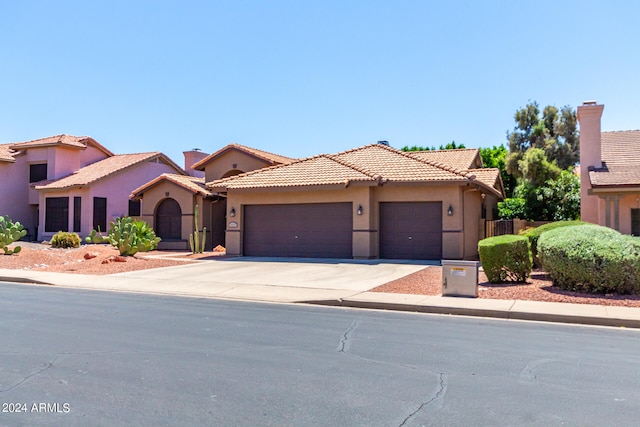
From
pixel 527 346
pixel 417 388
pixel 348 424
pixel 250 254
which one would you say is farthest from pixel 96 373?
pixel 250 254

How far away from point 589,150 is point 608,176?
222cm

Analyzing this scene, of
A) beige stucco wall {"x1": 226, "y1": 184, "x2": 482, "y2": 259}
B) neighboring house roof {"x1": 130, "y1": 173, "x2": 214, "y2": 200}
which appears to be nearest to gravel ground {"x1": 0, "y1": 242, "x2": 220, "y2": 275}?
beige stucco wall {"x1": 226, "y1": 184, "x2": 482, "y2": 259}

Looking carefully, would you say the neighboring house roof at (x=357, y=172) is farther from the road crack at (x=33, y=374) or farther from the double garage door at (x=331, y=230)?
the road crack at (x=33, y=374)

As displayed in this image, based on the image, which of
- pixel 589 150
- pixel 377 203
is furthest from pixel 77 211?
pixel 589 150

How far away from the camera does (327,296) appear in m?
13.3

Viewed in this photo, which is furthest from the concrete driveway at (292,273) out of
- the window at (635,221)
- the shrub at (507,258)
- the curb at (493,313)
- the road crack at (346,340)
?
the window at (635,221)

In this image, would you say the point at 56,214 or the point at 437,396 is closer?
the point at 437,396

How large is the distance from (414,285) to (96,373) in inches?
390

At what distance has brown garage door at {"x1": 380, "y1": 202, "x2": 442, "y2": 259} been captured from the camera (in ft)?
73.2

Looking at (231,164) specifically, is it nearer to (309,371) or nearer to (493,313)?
(493,313)

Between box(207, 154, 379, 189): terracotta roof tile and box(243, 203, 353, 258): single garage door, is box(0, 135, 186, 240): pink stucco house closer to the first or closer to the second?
box(207, 154, 379, 189): terracotta roof tile

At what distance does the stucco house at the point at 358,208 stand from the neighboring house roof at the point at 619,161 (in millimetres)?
4514

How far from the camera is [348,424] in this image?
16.3 ft

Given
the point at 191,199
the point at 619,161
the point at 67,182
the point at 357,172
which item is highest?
the point at 619,161
